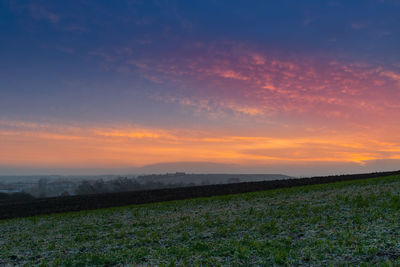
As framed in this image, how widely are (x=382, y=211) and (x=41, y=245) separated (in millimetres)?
25136

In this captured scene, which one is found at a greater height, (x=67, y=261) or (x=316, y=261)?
(x=316, y=261)

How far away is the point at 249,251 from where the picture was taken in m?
14.8

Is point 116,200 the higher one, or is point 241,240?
point 241,240

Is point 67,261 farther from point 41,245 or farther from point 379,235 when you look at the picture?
point 379,235

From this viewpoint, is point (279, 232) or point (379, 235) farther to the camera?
point (279, 232)

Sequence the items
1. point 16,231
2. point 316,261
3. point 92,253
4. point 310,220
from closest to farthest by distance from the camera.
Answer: point 316,261, point 92,253, point 310,220, point 16,231

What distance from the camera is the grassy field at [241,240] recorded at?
13555 mm

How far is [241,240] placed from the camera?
56.0 ft

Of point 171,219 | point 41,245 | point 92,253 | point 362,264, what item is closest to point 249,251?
point 362,264

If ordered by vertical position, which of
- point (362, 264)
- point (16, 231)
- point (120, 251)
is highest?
point (362, 264)

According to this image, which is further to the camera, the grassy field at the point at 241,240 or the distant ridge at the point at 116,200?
the distant ridge at the point at 116,200

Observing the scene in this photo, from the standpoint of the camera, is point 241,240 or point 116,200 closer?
point 241,240

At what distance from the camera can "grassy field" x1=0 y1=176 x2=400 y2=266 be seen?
13.6 m

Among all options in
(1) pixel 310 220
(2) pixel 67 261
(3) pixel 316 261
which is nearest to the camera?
(3) pixel 316 261
